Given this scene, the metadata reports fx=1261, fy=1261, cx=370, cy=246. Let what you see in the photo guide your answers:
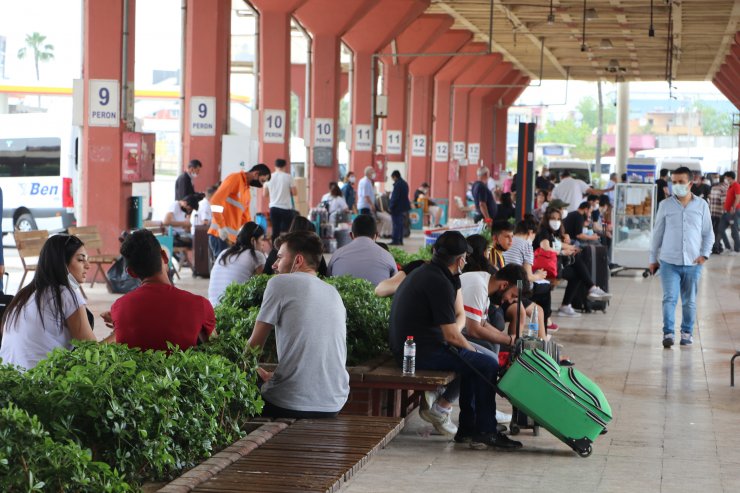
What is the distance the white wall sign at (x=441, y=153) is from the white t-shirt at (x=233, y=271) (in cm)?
3356

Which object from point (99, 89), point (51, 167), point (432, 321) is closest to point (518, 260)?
point (432, 321)

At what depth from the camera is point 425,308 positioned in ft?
25.3

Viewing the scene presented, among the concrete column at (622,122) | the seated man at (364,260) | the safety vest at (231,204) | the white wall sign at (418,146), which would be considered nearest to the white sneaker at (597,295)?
the safety vest at (231,204)

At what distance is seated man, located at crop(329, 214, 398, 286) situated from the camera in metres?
10.3

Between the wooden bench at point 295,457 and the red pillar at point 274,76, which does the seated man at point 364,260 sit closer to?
the wooden bench at point 295,457

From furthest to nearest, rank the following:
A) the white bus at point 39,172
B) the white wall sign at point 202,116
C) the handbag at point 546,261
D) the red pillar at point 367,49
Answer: the red pillar at point 367,49 < the white bus at point 39,172 < the white wall sign at point 202,116 < the handbag at point 546,261

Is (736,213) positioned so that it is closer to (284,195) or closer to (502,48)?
(284,195)

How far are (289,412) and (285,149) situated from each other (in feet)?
59.2

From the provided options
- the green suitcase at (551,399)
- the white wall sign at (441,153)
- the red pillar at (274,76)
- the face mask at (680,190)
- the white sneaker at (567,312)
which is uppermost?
the red pillar at (274,76)

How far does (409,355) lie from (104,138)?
34.0 feet

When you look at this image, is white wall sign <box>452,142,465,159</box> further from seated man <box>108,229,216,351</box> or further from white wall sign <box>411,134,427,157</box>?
seated man <box>108,229,216,351</box>

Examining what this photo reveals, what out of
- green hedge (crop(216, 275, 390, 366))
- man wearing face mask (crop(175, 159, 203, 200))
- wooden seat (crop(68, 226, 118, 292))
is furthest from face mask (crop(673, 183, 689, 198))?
man wearing face mask (crop(175, 159, 203, 200))

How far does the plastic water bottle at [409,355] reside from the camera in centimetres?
757

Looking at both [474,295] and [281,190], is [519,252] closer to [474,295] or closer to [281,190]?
[474,295]
